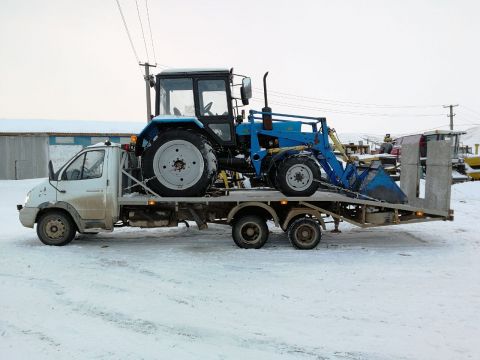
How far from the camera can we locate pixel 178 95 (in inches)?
332

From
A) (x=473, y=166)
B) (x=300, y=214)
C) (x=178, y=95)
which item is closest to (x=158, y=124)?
(x=178, y=95)

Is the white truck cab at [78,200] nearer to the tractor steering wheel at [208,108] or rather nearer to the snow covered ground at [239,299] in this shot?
the snow covered ground at [239,299]

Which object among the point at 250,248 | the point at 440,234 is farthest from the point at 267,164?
the point at 440,234

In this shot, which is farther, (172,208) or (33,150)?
(33,150)

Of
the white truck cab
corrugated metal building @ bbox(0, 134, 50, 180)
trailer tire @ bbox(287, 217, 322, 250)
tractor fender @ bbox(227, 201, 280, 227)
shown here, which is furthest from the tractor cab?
corrugated metal building @ bbox(0, 134, 50, 180)

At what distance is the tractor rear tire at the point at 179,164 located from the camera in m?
7.94

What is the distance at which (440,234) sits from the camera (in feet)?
30.3

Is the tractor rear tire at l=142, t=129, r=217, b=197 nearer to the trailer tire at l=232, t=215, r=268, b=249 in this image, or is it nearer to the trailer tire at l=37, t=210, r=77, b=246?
the trailer tire at l=232, t=215, r=268, b=249

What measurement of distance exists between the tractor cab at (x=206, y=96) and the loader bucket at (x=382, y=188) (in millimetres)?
2714

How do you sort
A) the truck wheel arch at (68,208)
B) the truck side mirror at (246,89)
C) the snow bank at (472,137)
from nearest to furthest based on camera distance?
the truck wheel arch at (68,208)
the truck side mirror at (246,89)
the snow bank at (472,137)

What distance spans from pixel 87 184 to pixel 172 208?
1.62 m

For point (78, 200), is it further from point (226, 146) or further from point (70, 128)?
point (70, 128)

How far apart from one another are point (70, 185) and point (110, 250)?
4.72 ft

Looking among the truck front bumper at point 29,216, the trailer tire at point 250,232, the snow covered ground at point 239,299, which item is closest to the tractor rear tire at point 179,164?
the trailer tire at point 250,232
